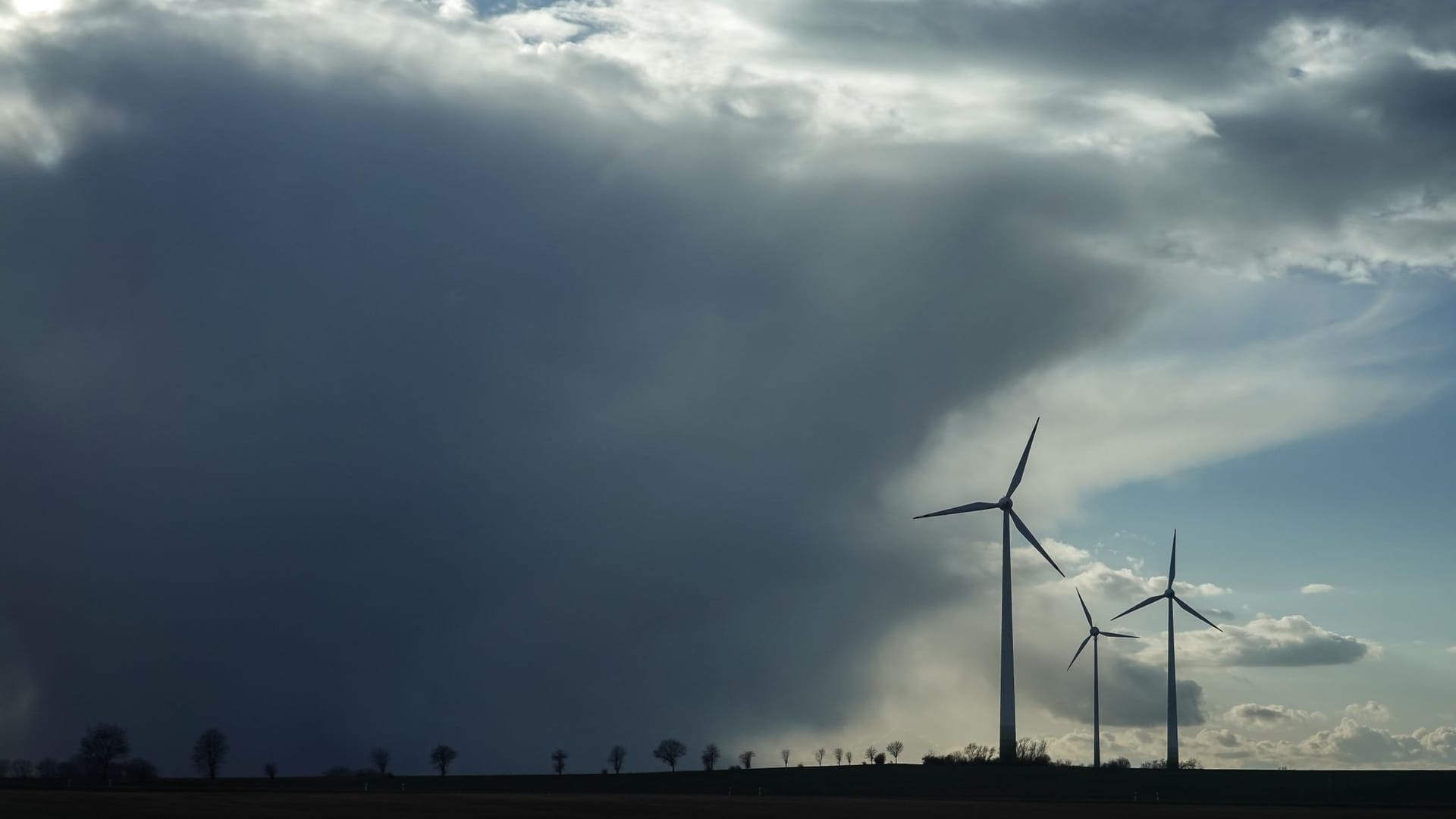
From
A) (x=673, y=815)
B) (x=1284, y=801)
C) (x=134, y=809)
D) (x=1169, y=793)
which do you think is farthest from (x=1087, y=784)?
(x=134, y=809)

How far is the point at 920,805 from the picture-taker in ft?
506

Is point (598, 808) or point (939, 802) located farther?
point (939, 802)

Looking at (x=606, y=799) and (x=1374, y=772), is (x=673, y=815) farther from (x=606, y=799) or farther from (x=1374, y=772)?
(x=1374, y=772)

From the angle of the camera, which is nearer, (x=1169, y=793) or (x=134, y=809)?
(x=134, y=809)

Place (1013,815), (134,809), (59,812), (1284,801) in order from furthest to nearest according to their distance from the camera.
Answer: (1284,801) → (1013,815) → (134,809) → (59,812)

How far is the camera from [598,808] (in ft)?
452

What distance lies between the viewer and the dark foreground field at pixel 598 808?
115488mm

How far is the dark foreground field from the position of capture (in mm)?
115488

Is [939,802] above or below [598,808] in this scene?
below

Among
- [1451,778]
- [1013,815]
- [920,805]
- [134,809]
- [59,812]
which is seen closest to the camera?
[59,812]

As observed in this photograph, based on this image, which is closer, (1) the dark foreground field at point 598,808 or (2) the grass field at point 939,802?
(1) the dark foreground field at point 598,808

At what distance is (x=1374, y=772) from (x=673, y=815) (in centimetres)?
12616

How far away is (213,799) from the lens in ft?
509

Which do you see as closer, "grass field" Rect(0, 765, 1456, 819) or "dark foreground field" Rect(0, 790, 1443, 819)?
"dark foreground field" Rect(0, 790, 1443, 819)
